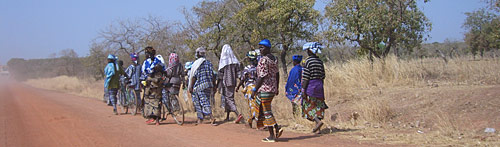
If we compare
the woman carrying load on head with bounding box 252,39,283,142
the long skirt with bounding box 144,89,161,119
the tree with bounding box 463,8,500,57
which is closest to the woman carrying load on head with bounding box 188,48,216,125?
the long skirt with bounding box 144,89,161,119

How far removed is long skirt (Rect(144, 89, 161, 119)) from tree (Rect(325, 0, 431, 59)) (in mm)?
8361

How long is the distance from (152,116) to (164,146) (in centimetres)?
285

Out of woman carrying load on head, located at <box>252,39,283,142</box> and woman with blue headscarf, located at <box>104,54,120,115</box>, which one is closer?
woman carrying load on head, located at <box>252,39,283,142</box>

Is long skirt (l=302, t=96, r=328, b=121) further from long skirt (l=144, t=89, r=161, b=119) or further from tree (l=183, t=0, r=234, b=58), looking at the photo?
tree (l=183, t=0, r=234, b=58)

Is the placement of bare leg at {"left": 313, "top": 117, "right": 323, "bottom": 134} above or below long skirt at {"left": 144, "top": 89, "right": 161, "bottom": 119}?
below

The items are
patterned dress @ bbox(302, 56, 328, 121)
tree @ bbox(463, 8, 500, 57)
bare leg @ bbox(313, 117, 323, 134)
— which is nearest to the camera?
patterned dress @ bbox(302, 56, 328, 121)

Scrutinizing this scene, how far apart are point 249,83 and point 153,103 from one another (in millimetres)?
2614

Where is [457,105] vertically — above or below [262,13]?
below

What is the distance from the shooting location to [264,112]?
6645 mm

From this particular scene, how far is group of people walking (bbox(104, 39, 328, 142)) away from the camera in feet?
22.0

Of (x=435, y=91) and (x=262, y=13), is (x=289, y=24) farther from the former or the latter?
(x=435, y=91)

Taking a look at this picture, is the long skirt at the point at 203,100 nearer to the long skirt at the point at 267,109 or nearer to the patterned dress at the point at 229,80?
the patterned dress at the point at 229,80

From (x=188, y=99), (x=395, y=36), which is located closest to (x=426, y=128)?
(x=188, y=99)

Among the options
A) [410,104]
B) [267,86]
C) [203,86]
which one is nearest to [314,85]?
[267,86]
